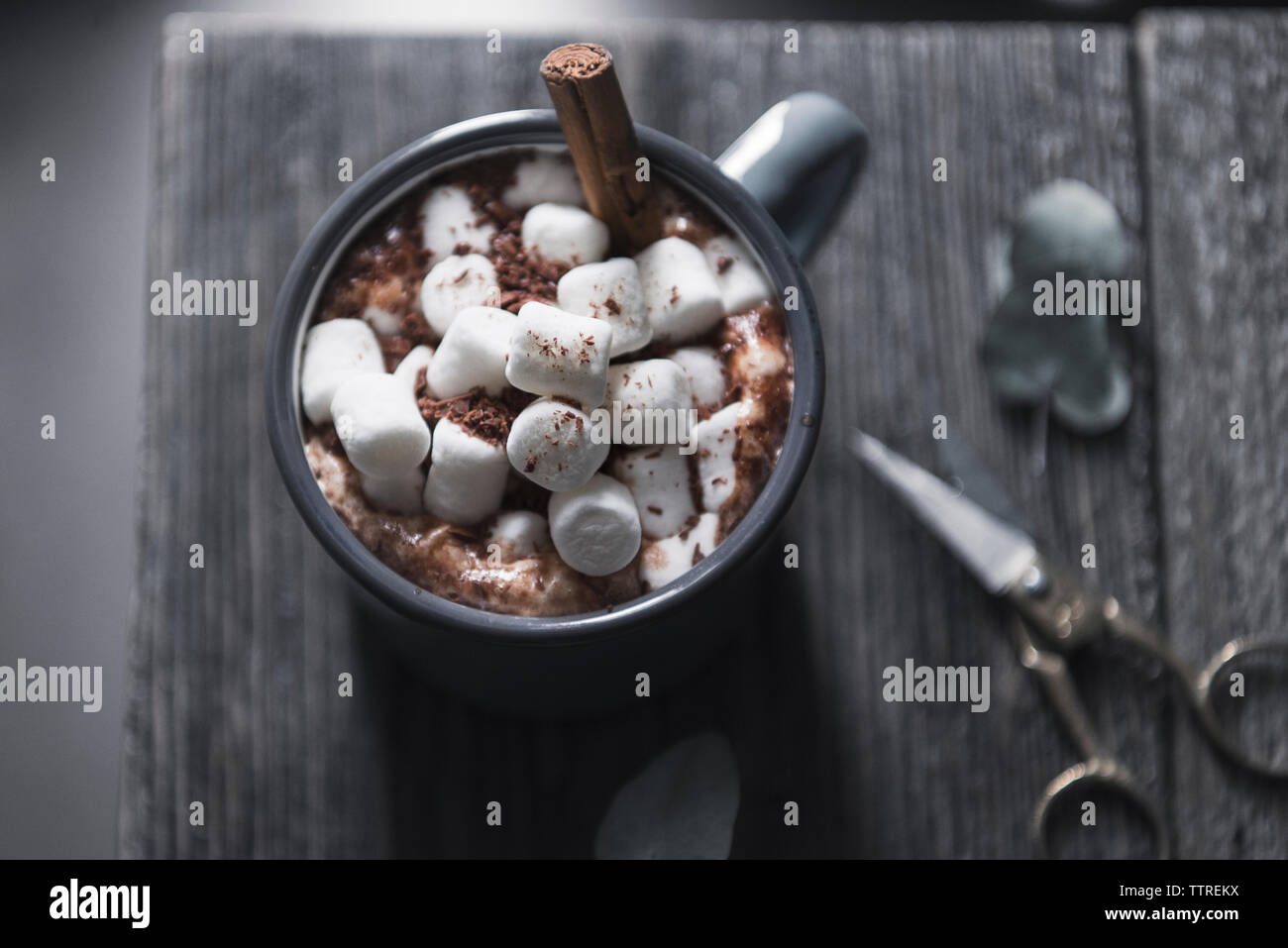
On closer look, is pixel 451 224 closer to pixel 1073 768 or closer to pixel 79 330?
pixel 1073 768

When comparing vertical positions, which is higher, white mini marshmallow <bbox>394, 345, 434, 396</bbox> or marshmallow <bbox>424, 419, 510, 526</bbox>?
white mini marshmallow <bbox>394, 345, 434, 396</bbox>

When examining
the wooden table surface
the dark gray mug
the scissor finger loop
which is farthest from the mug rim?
the scissor finger loop

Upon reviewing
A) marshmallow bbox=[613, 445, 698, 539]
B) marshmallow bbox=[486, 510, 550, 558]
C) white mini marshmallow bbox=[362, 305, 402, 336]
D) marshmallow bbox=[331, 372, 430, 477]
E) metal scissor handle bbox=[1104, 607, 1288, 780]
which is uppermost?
white mini marshmallow bbox=[362, 305, 402, 336]

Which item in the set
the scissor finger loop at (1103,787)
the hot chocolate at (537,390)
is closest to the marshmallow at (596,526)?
the hot chocolate at (537,390)

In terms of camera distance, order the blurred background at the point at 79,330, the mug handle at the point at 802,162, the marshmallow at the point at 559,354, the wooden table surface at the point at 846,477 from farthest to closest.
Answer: the blurred background at the point at 79,330
the wooden table surface at the point at 846,477
the mug handle at the point at 802,162
the marshmallow at the point at 559,354

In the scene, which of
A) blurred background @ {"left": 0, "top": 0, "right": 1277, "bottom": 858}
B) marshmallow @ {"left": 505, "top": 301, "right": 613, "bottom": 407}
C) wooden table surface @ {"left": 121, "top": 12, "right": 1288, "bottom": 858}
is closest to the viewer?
marshmallow @ {"left": 505, "top": 301, "right": 613, "bottom": 407}

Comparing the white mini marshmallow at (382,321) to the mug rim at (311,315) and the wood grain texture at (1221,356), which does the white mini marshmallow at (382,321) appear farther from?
the wood grain texture at (1221,356)

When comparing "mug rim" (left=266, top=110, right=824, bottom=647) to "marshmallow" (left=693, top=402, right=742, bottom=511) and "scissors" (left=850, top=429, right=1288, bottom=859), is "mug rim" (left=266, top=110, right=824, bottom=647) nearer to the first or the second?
"marshmallow" (left=693, top=402, right=742, bottom=511)
